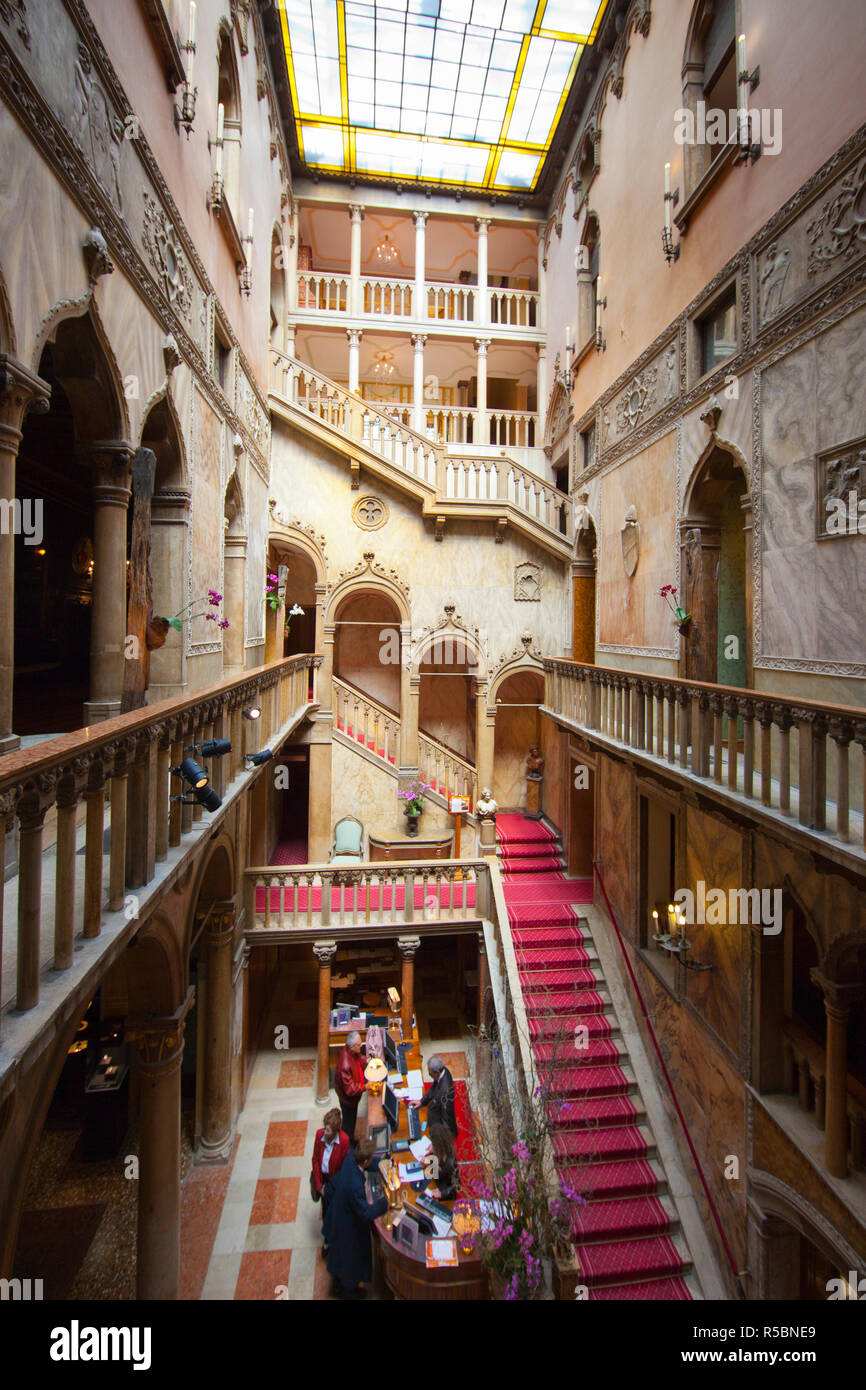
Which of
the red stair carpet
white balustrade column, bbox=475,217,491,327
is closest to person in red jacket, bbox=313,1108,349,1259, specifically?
the red stair carpet

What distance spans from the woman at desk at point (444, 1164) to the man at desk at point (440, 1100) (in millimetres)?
112

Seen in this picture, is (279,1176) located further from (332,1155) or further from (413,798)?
(413,798)

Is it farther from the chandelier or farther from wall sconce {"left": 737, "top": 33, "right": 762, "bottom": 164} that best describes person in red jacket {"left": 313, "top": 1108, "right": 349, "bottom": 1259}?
the chandelier

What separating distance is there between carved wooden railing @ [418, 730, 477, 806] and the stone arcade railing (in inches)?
187

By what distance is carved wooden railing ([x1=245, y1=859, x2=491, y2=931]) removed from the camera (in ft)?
35.4

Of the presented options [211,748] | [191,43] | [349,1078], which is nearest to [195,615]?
[211,748]

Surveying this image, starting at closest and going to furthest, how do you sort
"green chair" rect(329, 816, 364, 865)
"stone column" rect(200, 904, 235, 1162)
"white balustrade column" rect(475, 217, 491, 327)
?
"stone column" rect(200, 904, 235, 1162) → "green chair" rect(329, 816, 364, 865) → "white balustrade column" rect(475, 217, 491, 327)

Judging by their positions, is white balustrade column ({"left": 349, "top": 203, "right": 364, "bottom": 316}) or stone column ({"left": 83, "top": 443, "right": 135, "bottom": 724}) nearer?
stone column ({"left": 83, "top": 443, "right": 135, "bottom": 724})

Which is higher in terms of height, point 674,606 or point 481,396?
point 481,396

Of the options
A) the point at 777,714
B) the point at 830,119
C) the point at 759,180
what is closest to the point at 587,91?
the point at 759,180

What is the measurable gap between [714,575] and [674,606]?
66cm

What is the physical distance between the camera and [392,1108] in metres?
8.87

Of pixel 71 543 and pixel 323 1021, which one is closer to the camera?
pixel 323 1021

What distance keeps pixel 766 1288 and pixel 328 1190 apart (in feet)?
13.9
